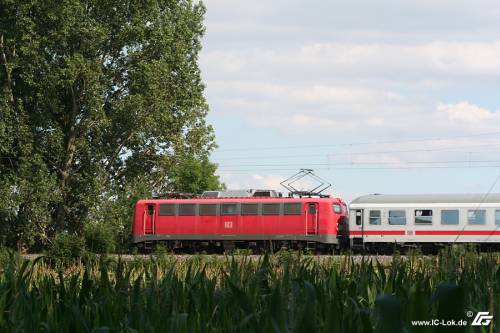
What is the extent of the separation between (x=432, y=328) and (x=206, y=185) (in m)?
76.4

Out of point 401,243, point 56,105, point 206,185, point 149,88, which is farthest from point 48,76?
point 206,185

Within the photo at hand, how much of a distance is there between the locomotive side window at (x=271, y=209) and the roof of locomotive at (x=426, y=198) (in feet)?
11.0

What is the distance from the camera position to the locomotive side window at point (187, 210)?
133ft

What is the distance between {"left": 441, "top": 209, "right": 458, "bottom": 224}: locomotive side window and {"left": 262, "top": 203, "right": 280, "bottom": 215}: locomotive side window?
7254 millimetres

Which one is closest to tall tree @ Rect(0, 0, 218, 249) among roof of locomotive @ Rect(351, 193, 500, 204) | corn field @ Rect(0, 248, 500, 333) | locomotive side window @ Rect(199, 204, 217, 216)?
locomotive side window @ Rect(199, 204, 217, 216)

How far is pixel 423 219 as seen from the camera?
1463 inches

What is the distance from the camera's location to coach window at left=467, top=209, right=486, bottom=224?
117ft

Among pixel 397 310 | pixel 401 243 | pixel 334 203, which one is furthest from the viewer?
pixel 334 203

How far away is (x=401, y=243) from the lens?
122 ft

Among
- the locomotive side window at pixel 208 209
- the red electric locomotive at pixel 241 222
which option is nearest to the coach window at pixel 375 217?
the red electric locomotive at pixel 241 222

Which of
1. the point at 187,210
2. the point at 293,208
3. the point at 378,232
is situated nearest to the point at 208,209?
the point at 187,210

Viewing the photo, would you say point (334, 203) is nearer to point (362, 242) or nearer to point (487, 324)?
point (362, 242)

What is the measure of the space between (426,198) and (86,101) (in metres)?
16.9

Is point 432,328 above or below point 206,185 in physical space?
below
